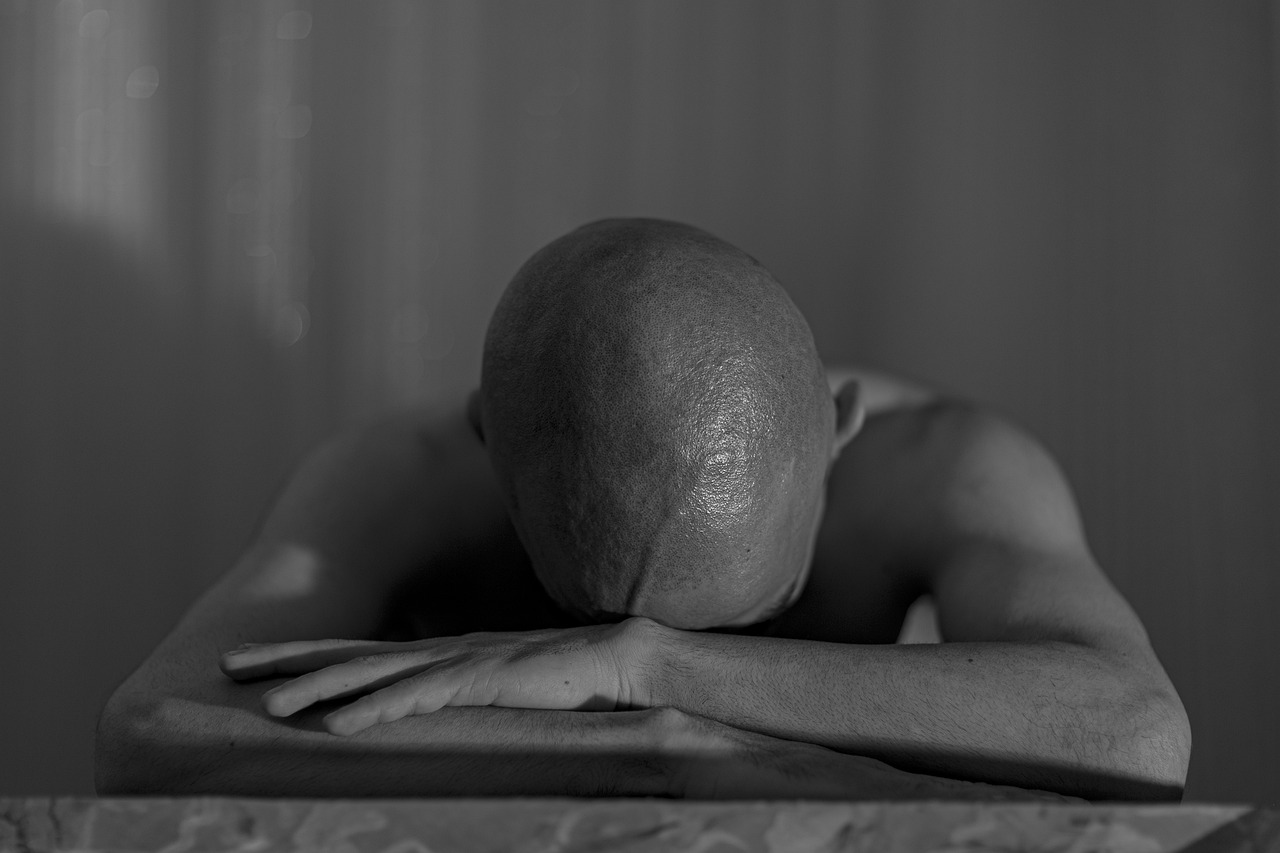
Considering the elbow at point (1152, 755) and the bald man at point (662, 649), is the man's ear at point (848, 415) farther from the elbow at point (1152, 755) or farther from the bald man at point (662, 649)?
the elbow at point (1152, 755)

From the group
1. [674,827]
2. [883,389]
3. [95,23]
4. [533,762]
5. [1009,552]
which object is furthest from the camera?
[95,23]

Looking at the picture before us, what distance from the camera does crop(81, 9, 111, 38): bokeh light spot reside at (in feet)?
5.58

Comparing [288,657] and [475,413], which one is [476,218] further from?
[288,657]

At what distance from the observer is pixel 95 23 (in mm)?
1704

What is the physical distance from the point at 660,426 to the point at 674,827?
0.74 feet

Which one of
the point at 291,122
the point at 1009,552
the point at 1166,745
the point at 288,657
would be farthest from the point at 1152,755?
the point at 291,122

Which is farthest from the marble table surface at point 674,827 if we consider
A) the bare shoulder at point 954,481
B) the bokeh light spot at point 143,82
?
the bokeh light spot at point 143,82

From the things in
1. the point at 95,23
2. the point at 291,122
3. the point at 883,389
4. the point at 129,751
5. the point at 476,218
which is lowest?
the point at 129,751

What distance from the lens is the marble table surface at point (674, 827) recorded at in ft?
1.29

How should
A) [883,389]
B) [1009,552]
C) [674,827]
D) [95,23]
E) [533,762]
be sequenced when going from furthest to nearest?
[95,23] → [883,389] → [1009,552] → [533,762] → [674,827]

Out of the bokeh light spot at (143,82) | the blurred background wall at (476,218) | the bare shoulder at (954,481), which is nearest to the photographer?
the bare shoulder at (954,481)

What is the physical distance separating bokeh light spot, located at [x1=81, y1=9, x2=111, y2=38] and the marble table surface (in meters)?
1.63

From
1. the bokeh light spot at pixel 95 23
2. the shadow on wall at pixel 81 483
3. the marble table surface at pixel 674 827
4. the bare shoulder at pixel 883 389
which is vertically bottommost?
the shadow on wall at pixel 81 483

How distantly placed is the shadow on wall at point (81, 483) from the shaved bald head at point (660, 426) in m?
1.28
